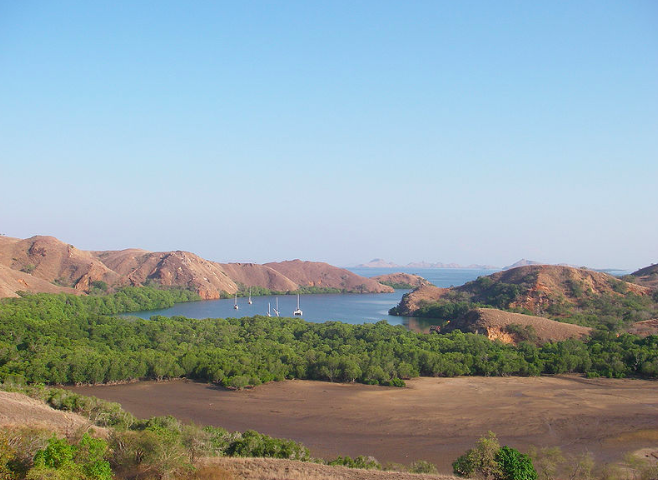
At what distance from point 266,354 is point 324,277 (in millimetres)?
105599

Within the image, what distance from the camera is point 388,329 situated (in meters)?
52.5

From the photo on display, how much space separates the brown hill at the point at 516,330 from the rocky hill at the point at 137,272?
51253 mm

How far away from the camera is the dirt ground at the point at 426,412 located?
22.8 m

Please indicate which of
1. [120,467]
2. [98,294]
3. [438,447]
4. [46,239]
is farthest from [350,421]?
[46,239]

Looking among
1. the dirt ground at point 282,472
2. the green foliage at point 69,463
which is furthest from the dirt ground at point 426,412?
the green foliage at point 69,463

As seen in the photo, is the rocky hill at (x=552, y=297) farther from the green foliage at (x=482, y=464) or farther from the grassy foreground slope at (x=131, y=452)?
the grassy foreground slope at (x=131, y=452)

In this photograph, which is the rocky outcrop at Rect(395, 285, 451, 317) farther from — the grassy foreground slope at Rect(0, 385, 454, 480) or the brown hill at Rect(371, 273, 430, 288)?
the brown hill at Rect(371, 273, 430, 288)

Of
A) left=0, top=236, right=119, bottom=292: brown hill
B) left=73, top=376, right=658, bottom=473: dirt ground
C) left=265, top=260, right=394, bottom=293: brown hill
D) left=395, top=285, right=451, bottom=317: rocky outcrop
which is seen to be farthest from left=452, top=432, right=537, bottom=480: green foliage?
left=265, top=260, right=394, bottom=293: brown hill

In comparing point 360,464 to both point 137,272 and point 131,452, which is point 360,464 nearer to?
point 131,452

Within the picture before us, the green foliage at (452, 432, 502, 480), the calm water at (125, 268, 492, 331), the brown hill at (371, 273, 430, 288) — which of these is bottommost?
the green foliage at (452, 432, 502, 480)

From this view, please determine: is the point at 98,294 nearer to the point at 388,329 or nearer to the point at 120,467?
the point at 388,329

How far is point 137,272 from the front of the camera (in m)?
108

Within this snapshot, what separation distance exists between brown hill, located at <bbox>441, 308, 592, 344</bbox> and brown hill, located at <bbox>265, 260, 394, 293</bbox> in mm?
80890

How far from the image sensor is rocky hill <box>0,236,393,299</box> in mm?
88938
